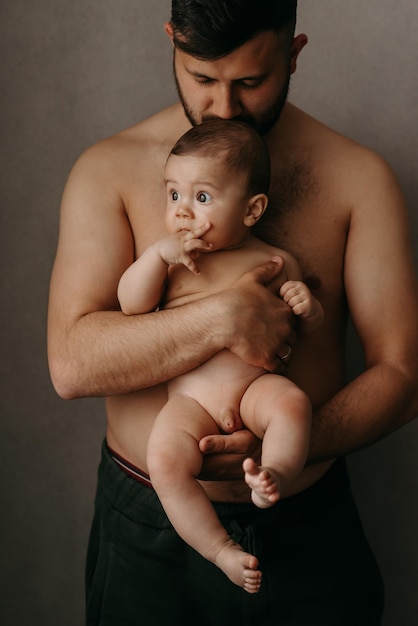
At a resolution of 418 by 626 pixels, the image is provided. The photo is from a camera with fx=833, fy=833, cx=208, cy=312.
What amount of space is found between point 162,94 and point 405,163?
697 mm

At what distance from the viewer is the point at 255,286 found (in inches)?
61.8

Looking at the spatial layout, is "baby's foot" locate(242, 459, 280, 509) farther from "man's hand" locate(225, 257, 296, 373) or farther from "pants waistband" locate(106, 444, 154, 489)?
"pants waistband" locate(106, 444, 154, 489)

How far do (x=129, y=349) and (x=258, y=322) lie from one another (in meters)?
0.26

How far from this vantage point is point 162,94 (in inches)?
90.2

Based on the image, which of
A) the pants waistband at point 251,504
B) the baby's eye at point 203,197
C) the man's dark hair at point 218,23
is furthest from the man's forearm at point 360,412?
the man's dark hair at point 218,23

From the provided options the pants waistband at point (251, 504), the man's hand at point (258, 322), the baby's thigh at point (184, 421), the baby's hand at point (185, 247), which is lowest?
the pants waistband at point (251, 504)

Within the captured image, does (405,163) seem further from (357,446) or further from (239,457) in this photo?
(239,457)

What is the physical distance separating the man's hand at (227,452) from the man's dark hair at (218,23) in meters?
0.73

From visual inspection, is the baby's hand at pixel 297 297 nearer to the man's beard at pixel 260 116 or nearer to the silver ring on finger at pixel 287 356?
the silver ring on finger at pixel 287 356

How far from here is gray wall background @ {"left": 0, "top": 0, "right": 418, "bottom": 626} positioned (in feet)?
7.31

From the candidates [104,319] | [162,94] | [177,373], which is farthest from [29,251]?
[177,373]

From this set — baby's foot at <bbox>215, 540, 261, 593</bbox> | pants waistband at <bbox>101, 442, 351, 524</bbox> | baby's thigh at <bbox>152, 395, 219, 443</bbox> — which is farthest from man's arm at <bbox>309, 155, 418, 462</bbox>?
baby's foot at <bbox>215, 540, 261, 593</bbox>

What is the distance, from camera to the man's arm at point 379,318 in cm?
172

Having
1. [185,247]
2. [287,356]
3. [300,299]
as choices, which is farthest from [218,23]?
[287,356]
